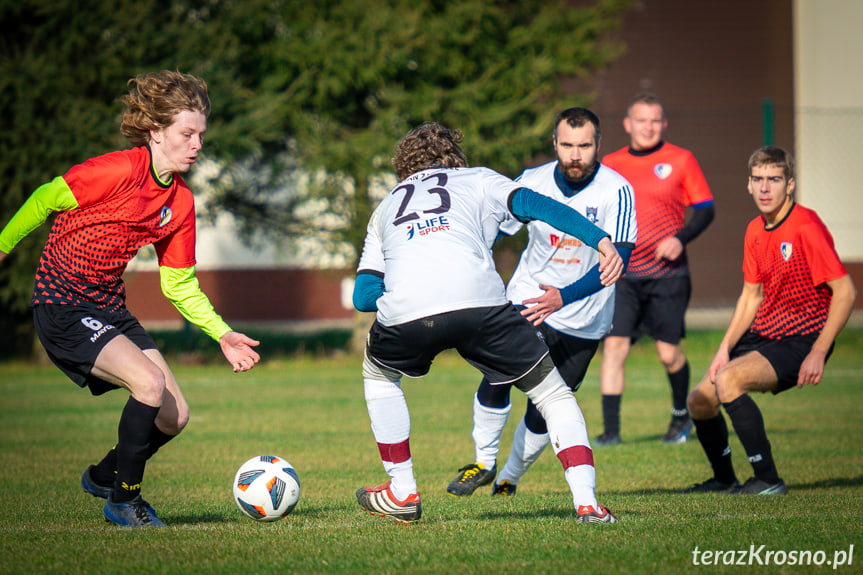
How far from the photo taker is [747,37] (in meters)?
26.5

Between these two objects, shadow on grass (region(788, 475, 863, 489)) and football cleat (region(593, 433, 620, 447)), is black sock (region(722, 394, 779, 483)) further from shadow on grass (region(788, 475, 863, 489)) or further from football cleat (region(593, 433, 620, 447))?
football cleat (region(593, 433, 620, 447))

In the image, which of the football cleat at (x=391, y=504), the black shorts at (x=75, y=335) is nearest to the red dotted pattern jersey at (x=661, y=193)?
the football cleat at (x=391, y=504)

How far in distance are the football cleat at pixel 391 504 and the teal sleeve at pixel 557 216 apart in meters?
1.48

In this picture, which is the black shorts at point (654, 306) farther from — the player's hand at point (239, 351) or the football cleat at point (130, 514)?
the football cleat at point (130, 514)

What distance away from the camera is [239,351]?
4.65 metres

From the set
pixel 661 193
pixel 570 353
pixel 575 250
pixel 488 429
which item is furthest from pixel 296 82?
pixel 570 353

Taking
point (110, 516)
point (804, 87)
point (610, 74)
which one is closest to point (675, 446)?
point (110, 516)

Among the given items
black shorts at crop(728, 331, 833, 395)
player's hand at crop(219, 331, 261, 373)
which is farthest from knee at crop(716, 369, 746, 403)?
player's hand at crop(219, 331, 261, 373)

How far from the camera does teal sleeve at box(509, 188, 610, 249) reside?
4.12 metres

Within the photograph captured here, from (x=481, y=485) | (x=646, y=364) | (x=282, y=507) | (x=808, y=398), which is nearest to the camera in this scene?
(x=282, y=507)

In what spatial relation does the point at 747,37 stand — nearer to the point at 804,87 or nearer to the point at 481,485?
the point at 804,87

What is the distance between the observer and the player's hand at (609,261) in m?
4.07

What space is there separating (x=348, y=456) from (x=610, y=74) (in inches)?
841

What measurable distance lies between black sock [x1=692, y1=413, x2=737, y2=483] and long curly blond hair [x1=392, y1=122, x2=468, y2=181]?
2.53 meters
